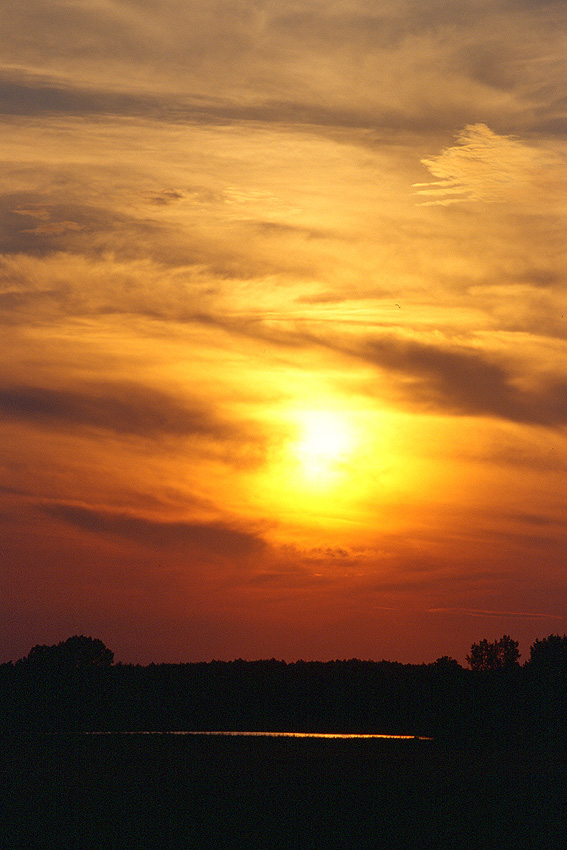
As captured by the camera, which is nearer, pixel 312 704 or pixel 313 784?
pixel 313 784

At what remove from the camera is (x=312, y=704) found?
180m

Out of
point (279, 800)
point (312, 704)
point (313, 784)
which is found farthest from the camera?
point (312, 704)

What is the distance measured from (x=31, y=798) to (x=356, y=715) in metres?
124

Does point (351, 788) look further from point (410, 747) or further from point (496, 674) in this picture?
point (496, 674)

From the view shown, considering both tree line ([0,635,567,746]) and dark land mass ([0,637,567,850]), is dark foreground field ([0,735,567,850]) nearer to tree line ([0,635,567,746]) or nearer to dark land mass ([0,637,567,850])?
dark land mass ([0,637,567,850])

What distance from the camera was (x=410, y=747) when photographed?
3595 inches

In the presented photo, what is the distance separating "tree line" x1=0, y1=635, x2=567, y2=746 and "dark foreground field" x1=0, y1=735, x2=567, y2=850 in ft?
120

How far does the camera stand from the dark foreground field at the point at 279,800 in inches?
1677

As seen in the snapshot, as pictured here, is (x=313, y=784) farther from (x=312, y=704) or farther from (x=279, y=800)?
(x=312, y=704)

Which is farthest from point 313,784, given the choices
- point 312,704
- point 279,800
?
point 312,704

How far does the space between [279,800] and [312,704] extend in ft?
439

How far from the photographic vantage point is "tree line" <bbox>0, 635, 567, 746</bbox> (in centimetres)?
12162

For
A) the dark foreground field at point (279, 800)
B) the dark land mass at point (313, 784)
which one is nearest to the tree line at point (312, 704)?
the dark land mass at point (313, 784)

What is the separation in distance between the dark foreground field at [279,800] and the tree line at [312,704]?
120 ft
